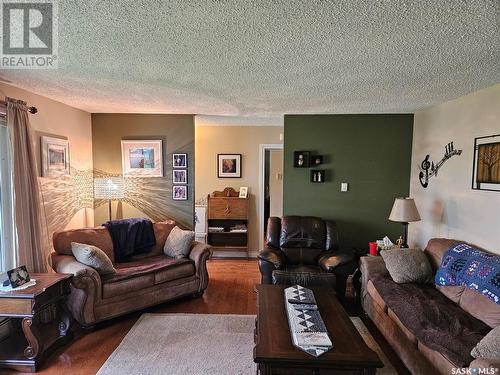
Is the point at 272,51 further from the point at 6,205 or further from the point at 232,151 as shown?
the point at 232,151

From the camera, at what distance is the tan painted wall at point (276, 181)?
568cm

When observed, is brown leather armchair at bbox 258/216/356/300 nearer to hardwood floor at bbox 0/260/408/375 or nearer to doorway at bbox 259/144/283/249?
hardwood floor at bbox 0/260/408/375

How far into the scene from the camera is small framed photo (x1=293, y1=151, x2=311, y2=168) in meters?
4.34

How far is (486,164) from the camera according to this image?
2.83 meters

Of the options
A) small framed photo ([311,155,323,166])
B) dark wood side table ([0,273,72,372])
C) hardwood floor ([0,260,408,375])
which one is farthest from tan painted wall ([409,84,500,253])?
dark wood side table ([0,273,72,372])

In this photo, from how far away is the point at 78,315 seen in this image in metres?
2.88

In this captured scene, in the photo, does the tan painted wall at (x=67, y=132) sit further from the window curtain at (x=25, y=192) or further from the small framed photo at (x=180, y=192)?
the small framed photo at (x=180, y=192)

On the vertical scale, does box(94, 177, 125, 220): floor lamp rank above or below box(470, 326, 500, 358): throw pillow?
above

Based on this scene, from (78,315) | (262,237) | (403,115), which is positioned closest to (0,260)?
(78,315)

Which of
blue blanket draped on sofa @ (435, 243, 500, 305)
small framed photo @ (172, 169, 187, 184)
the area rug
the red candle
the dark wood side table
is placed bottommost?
the area rug

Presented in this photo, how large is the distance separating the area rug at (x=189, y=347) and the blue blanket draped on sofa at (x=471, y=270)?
93 cm

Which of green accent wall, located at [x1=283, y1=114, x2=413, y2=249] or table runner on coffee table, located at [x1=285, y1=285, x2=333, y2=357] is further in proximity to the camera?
green accent wall, located at [x1=283, y1=114, x2=413, y2=249]

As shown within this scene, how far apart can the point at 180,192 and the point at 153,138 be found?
90cm

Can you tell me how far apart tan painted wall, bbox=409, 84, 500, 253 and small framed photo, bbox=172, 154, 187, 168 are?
330 cm
